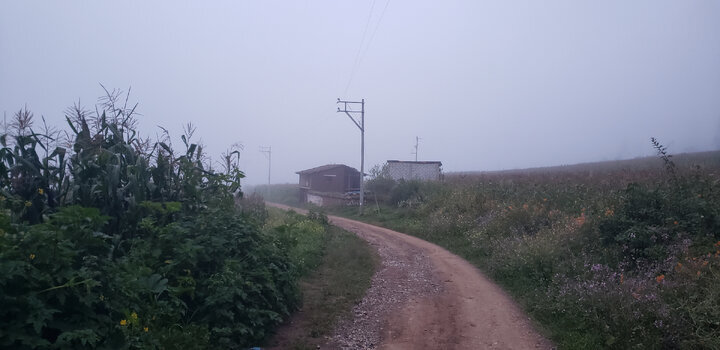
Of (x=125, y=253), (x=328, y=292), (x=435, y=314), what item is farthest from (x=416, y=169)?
(x=125, y=253)

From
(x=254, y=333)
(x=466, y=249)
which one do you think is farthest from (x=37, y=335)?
(x=466, y=249)

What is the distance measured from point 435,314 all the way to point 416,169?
3090 cm

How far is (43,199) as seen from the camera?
7.12 m

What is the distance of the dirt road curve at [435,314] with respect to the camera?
7.28 m

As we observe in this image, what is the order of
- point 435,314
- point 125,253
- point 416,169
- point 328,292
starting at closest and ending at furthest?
point 125,253 → point 435,314 → point 328,292 → point 416,169

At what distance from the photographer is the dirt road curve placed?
728 cm

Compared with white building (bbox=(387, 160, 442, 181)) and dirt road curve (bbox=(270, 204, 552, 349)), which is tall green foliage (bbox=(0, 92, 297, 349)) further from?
white building (bbox=(387, 160, 442, 181))

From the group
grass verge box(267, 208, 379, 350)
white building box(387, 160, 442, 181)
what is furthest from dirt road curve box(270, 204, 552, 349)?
white building box(387, 160, 442, 181)

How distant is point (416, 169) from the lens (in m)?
39.2

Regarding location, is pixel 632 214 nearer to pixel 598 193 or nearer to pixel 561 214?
pixel 561 214

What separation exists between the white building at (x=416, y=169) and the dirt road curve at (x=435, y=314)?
83.4 ft

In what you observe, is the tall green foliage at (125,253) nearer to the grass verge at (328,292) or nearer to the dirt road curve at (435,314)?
the grass verge at (328,292)

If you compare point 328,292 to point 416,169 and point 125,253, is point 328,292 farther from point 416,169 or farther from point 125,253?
point 416,169

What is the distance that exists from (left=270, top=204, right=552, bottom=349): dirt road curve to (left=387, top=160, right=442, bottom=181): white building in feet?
83.4
